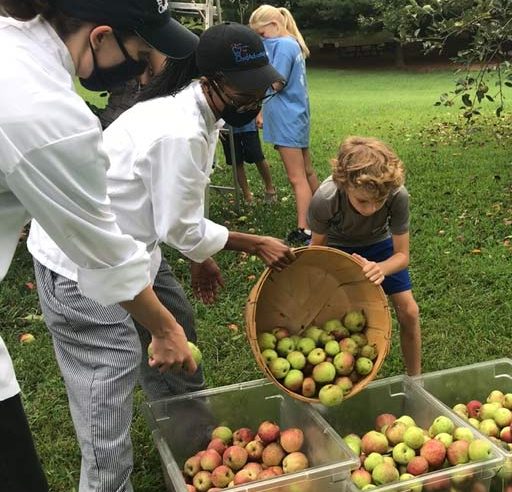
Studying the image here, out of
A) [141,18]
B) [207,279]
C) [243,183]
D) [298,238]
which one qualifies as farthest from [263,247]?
[243,183]

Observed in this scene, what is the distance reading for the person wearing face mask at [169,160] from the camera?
231 cm

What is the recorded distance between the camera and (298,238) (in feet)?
18.7

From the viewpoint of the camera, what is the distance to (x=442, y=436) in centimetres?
263

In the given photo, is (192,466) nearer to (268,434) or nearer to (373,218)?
(268,434)

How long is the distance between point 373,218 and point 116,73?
175 cm

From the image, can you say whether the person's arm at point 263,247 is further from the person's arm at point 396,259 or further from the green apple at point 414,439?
the green apple at point 414,439

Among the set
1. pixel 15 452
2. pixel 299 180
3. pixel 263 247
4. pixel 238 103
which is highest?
pixel 238 103

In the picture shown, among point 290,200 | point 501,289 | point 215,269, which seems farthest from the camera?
point 290,200

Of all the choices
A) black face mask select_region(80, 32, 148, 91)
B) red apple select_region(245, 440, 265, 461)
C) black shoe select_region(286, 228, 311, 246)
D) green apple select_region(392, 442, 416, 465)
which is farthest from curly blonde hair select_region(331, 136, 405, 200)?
black shoe select_region(286, 228, 311, 246)

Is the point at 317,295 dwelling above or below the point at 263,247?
below

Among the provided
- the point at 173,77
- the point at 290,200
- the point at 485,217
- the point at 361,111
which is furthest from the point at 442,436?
the point at 361,111

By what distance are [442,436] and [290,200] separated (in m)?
4.74

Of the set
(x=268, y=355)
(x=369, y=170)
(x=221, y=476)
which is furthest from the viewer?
(x=369, y=170)

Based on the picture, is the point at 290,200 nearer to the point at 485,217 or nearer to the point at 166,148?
the point at 485,217
